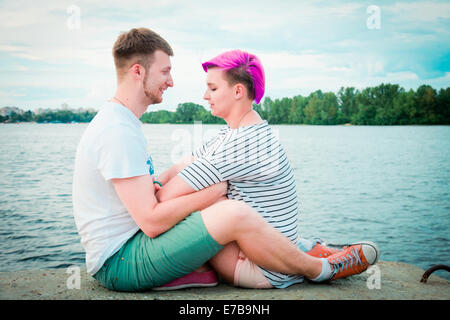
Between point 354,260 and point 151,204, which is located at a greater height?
point 151,204

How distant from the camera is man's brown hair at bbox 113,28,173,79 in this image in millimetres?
3250

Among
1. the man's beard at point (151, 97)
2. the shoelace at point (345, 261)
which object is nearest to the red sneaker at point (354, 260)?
the shoelace at point (345, 261)

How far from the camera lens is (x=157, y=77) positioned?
3.34 metres

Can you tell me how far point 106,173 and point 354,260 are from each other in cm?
225

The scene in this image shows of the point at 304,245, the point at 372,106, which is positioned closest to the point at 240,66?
the point at 304,245

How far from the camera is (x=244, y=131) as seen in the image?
3369 mm

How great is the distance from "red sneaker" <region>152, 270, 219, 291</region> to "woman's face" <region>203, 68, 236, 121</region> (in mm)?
1397

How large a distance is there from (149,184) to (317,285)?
1.75 metres

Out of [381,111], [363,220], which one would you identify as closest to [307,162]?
[363,220]

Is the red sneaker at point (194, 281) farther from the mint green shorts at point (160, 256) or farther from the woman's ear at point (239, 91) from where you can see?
the woman's ear at point (239, 91)

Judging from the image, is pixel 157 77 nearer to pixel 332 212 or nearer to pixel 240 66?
pixel 240 66

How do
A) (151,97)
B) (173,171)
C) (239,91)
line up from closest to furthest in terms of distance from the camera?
(151,97) < (239,91) < (173,171)

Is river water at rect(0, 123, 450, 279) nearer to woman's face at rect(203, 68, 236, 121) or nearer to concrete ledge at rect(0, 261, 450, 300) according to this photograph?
woman's face at rect(203, 68, 236, 121)

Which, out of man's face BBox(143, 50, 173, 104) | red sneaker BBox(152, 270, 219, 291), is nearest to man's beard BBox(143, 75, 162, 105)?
man's face BBox(143, 50, 173, 104)
